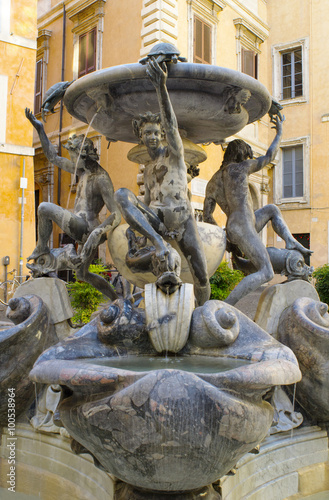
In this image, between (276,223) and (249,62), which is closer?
(276,223)

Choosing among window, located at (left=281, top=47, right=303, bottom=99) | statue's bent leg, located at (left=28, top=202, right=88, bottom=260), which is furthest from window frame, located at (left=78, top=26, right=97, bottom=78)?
statue's bent leg, located at (left=28, top=202, right=88, bottom=260)

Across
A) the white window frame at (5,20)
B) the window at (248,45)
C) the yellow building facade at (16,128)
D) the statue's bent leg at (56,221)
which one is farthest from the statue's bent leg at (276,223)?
the window at (248,45)

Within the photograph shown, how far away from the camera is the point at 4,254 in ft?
44.9

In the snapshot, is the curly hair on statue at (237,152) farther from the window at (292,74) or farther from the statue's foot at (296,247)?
the window at (292,74)

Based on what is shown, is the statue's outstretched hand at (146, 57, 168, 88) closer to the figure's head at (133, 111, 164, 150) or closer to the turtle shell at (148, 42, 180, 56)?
the turtle shell at (148, 42, 180, 56)

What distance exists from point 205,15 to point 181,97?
509 inches

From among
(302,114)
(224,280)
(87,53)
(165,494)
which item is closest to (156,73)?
(165,494)

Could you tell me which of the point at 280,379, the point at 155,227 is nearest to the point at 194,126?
the point at 155,227

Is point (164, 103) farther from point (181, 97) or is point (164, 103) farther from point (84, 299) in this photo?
point (84, 299)

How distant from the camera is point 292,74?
1916 cm

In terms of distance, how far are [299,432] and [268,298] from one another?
900 millimetres

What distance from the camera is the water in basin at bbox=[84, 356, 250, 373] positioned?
7.00 ft

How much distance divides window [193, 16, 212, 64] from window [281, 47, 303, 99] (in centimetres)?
506

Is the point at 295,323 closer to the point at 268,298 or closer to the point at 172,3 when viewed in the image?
the point at 268,298
